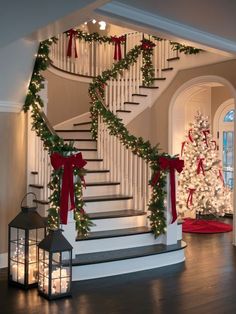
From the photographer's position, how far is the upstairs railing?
8.41 meters

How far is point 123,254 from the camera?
542 centimetres

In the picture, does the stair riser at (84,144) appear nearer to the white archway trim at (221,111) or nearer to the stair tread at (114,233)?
the stair tread at (114,233)

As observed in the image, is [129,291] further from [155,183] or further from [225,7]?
[225,7]

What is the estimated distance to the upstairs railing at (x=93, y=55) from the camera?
27.6 feet

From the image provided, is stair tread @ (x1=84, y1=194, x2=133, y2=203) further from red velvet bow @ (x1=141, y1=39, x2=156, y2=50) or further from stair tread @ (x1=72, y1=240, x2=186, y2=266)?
red velvet bow @ (x1=141, y1=39, x2=156, y2=50)

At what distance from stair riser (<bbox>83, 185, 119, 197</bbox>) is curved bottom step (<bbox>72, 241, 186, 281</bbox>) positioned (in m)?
1.24

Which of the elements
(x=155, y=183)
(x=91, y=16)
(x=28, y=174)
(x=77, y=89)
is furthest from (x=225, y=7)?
(x=77, y=89)

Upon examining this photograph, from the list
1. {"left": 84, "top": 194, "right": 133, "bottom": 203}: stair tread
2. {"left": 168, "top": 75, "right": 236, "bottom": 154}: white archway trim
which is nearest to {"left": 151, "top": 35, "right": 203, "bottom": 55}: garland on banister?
{"left": 168, "top": 75, "right": 236, "bottom": 154}: white archway trim

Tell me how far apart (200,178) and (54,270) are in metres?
4.77

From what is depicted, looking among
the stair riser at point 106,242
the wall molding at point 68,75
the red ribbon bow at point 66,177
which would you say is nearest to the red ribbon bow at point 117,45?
the wall molding at point 68,75

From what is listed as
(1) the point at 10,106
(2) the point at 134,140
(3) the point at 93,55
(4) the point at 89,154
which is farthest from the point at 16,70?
(3) the point at 93,55

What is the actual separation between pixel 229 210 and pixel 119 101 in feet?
11.5

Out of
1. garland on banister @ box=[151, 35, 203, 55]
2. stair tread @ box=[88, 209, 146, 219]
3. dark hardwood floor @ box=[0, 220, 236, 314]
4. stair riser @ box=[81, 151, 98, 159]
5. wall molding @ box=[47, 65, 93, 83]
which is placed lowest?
dark hardwood floor @ box=[0, 220, 236, 314]

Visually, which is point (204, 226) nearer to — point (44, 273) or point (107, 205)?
point (107, 205)
